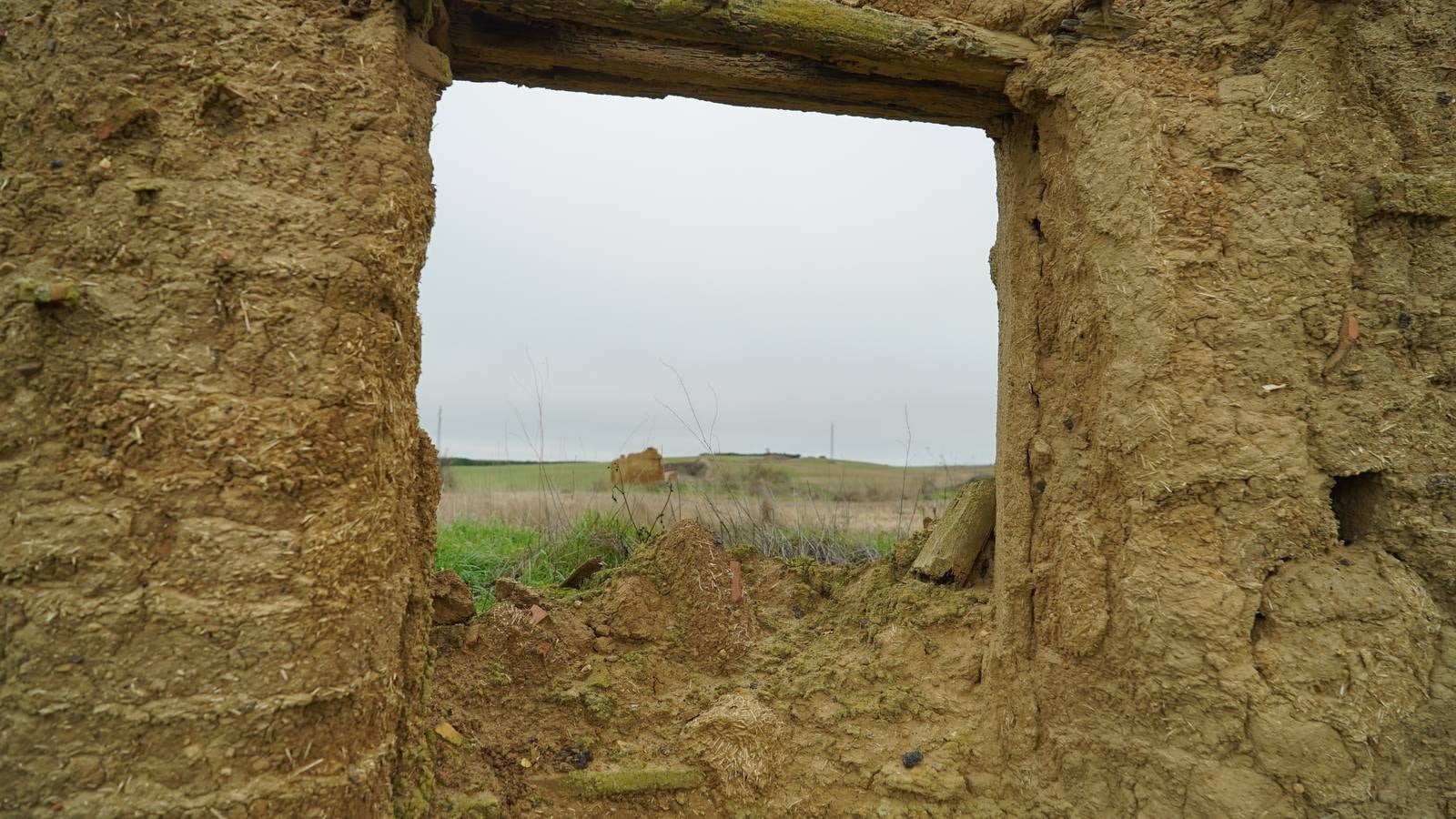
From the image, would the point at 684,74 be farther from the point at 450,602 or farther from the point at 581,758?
the point at 581,758

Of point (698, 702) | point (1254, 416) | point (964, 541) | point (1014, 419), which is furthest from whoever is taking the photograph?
point (964, 541)

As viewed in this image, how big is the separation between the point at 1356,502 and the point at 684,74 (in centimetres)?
235

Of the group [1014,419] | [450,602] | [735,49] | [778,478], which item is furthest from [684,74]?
[778,478]

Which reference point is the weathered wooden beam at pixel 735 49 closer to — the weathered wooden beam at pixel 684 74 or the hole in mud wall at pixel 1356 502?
the weathered wooden beam at pixel 684 74

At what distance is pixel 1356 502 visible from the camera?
252cm

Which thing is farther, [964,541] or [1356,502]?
[964,541]

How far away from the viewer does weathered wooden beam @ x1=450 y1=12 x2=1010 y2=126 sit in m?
2.53

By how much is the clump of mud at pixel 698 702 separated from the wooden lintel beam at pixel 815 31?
1752mm

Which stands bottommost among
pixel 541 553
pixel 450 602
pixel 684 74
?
pixel 541 553

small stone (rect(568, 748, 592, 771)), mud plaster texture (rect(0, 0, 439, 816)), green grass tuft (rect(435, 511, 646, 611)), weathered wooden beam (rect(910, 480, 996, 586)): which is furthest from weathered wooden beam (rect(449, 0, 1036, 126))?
green grass tuft (rect(435, 511, 646, 611))

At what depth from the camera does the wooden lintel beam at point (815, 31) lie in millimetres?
2422

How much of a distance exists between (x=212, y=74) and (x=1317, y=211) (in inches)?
116

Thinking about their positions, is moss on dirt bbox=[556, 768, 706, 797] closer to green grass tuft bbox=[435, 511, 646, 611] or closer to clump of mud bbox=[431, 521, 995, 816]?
clump of mud bbox=[431, 521, 995, 816]

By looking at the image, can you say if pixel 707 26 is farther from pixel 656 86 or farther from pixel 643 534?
pixel 643 534
